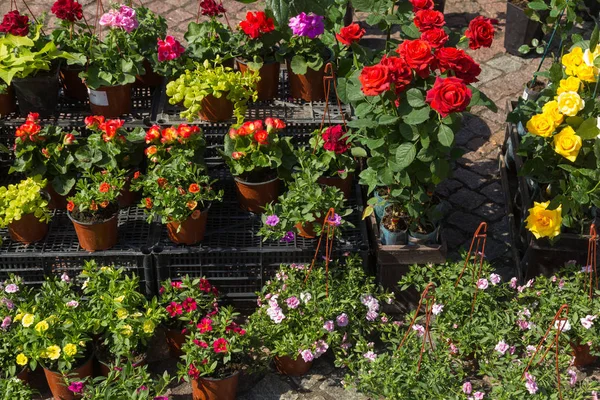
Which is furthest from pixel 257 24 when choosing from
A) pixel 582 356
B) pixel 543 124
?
pixel 582 356

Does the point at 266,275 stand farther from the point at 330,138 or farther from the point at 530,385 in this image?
the point at 530,385

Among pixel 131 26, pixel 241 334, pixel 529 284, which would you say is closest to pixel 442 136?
pixel 529 284

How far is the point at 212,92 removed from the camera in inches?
180

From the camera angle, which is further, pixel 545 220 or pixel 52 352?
pixel 545 220

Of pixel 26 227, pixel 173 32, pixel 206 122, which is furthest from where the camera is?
pixel 173 32

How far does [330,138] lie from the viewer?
14.3ft

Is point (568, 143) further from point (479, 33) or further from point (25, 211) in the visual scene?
point (25, 211)

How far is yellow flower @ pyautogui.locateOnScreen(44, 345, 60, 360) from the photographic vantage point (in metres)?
3.72

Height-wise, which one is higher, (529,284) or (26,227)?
(26,227)

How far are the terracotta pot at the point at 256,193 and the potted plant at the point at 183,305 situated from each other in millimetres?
584

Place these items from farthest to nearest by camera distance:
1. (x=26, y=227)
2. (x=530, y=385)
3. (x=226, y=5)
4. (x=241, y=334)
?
(x=226, y=5), (x=26, y=227), (x=241, y=334), (x=530, y=385)

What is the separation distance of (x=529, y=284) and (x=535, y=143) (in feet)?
2.67

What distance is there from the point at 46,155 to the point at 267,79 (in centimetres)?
141

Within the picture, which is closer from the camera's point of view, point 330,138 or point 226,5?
point 330,138
